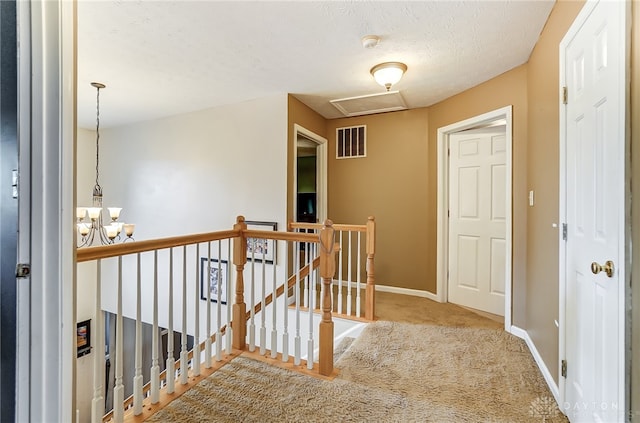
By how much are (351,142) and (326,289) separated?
2.67 metres

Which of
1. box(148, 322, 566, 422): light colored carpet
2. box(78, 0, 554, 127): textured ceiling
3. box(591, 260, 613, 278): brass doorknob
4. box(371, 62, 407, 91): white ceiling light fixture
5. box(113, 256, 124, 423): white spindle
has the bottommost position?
box(148, 322, 566, 422): light colored carpet

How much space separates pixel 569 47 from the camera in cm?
156

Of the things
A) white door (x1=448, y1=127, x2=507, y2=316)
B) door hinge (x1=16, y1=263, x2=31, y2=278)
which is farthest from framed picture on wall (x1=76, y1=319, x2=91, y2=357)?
white door (x1=448, y1=127, x2=507, y2=316)

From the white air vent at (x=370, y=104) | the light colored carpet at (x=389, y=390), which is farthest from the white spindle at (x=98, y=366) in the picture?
the white air vent at (x=370, y=104)

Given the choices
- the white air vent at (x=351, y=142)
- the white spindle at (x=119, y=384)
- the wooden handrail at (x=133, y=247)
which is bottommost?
the white spindle at (x=119, y=384)

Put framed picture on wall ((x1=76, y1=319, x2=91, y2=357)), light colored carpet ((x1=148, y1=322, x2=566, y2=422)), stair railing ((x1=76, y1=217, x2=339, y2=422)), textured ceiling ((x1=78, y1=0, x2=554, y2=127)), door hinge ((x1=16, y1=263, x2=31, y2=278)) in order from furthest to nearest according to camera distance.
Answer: framed picture on wall ((x1=76, y1=319, x2=91, y2=357))
textured ceiling ((x1=78, y1=0, x2=554, y2=127))
light colored carpet ((x1=148, y1=322, x2=566, y2=422))
stair railing ((x1=76, y1=217, x2=339, y2=422))
door hinge ((x1=16, y1=263, x2=31, y2=278))

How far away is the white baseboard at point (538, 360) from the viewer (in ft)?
5.62

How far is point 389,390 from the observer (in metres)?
1.78

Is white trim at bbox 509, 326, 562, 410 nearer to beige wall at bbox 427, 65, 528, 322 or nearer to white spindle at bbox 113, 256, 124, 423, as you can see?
beige wall at bbox 427, 65, 528, 322

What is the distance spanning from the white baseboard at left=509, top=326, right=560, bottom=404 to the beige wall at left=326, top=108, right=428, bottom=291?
→ 112cm

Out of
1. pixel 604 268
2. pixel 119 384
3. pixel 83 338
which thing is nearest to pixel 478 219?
pixel 604 268

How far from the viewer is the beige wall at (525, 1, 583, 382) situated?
5.79ft

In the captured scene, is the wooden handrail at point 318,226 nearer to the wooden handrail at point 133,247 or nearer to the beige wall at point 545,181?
the wooden handrail at point 133,247

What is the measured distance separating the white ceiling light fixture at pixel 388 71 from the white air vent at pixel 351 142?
4.71ft
